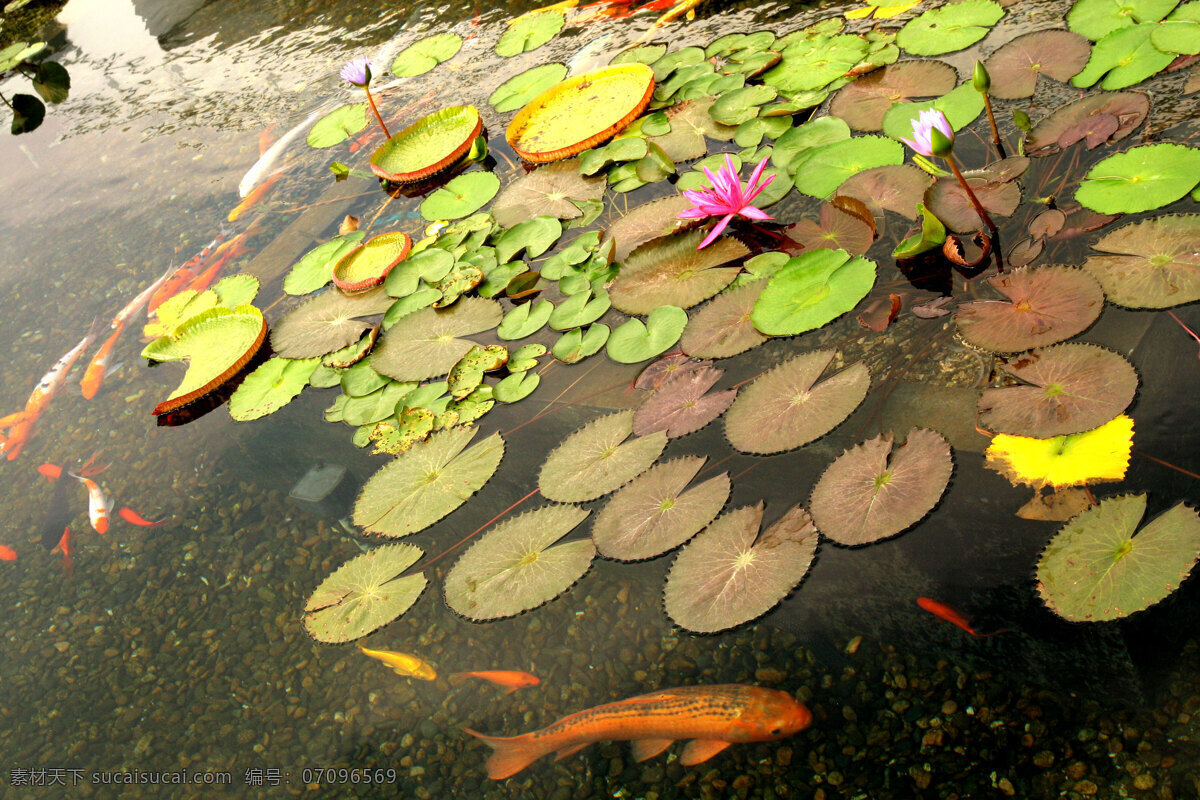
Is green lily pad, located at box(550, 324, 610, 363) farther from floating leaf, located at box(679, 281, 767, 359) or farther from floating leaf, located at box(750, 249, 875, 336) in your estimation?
floating leaf, located at box(750, 249, 875, 336)

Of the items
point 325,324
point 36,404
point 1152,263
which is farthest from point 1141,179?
point 36,404

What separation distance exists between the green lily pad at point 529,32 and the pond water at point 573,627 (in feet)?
3.57

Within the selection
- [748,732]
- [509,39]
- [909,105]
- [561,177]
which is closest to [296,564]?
[748,732]

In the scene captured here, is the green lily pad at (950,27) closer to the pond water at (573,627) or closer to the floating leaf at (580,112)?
the pond water at (573,627)

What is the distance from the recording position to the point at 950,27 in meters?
3.05

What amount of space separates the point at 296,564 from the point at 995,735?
1821mm

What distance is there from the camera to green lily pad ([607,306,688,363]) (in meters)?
2.33

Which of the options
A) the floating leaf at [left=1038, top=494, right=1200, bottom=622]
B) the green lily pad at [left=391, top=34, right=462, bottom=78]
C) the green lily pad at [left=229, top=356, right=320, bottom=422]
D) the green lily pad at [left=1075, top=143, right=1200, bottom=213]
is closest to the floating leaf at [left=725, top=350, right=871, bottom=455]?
the floating leaf at [left=1038, top=494, right=1200, bottom=622]

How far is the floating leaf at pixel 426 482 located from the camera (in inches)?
85.4

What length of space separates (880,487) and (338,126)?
3.30m

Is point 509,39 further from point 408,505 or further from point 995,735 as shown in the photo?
point 995,735

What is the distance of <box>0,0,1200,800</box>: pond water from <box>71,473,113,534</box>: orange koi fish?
0.04 meters

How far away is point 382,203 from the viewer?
136 inches

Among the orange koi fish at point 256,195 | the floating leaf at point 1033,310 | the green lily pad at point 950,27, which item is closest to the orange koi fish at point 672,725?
the floating leaf at point 1033,310
